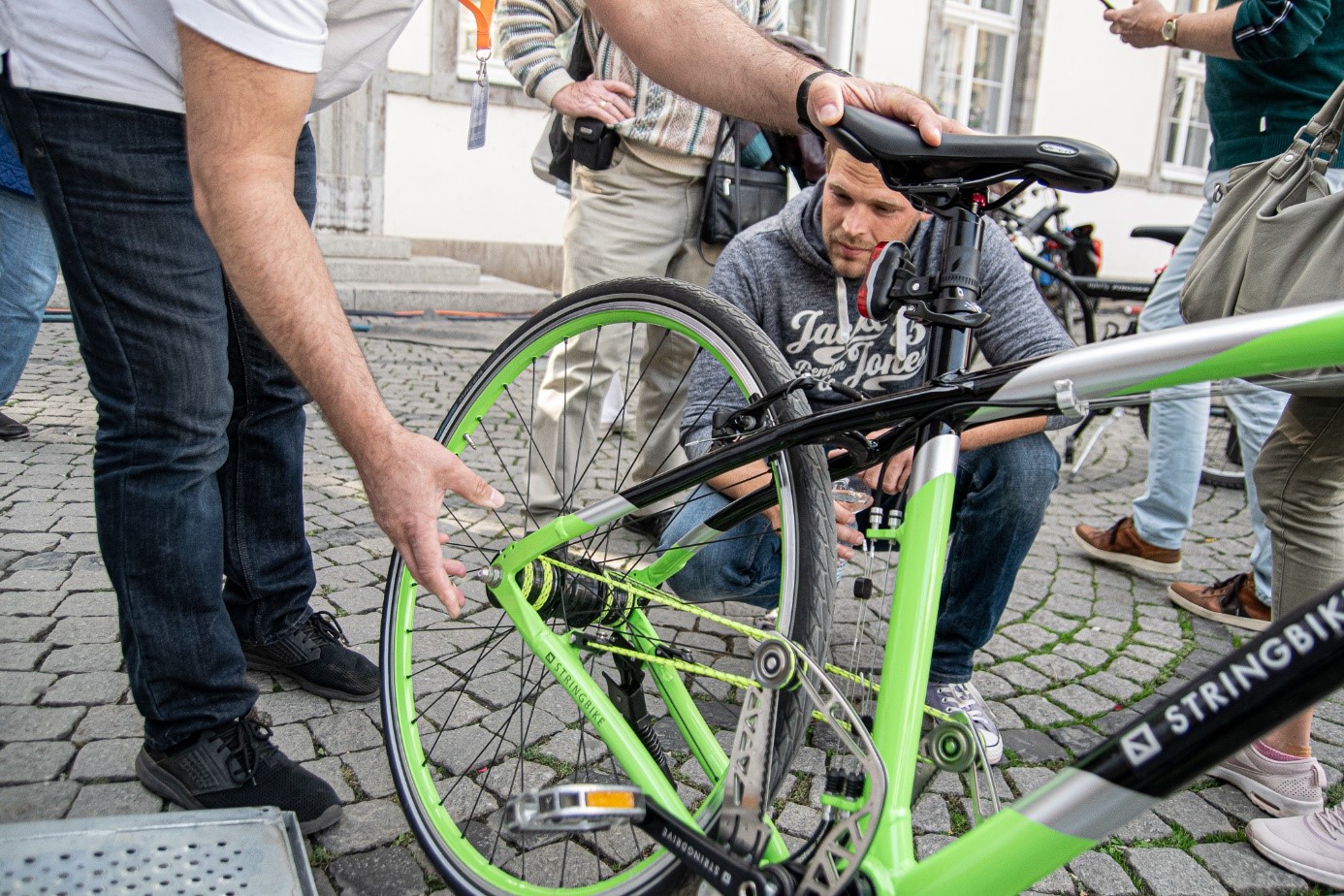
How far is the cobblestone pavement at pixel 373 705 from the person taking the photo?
81.0 inches

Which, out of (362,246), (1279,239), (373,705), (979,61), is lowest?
(373,705)

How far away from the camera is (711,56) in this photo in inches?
74.9

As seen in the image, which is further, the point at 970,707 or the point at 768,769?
the point at 970,707

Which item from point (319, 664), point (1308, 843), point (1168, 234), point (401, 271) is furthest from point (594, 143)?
point (401, 271)

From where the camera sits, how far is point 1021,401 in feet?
4.30

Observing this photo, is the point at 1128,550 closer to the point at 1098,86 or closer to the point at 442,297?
the point at 442,297

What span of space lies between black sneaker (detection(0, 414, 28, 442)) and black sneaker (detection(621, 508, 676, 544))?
10.5 feet

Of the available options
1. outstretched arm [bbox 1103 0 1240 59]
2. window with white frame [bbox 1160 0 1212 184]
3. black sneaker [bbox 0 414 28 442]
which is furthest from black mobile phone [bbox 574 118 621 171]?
window with white frame [bbox 1160 0 1212 184]

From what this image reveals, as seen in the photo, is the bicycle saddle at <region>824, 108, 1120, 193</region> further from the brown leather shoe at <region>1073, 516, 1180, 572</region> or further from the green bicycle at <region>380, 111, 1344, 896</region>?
the brown leather shoe at <region>1073, 516, 1180, 572</region>

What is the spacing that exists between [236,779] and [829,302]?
1610mm

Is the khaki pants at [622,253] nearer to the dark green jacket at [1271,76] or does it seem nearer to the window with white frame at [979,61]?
the dark green jacket at [1271,76]

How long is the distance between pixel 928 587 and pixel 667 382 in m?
2.30

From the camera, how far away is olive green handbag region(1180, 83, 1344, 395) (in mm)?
1950

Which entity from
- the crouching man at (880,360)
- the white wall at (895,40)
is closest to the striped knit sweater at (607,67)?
the crouching man at (880,360)
